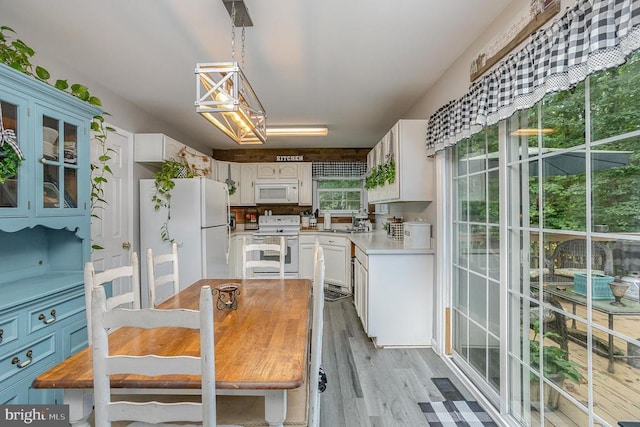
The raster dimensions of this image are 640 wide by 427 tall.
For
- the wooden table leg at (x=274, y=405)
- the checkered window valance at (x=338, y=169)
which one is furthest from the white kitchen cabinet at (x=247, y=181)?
the wooden table leg at (x=274, y=405)

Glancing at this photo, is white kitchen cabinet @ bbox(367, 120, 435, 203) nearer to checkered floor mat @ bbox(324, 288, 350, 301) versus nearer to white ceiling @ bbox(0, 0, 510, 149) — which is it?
white ceiling @ bbox(0, 0, 510, 149)

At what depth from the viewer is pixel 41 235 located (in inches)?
84.8

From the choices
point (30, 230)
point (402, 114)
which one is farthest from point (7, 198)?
point (402, 114)

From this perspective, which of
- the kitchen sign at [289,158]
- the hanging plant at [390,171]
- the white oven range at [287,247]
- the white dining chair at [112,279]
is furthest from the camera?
the kitchen sign at [289,158]

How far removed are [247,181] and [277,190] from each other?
55cm

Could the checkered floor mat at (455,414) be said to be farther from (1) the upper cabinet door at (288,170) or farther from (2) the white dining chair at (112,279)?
(1) the upper cabinet door at (288,170)

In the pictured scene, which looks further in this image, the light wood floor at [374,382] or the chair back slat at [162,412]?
the light wood floor at [374,382]

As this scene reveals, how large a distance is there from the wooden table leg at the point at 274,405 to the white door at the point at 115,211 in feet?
8.34

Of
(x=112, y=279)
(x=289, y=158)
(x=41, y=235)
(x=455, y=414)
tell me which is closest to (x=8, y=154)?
(x=41, y=235)

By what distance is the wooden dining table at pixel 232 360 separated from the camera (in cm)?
97

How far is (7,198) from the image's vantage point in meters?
1.67

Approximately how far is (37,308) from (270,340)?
1354 millimetres

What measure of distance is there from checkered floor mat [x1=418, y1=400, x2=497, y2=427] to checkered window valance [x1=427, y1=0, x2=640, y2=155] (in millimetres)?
1767

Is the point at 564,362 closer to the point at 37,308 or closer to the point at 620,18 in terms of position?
the point at 620,18
